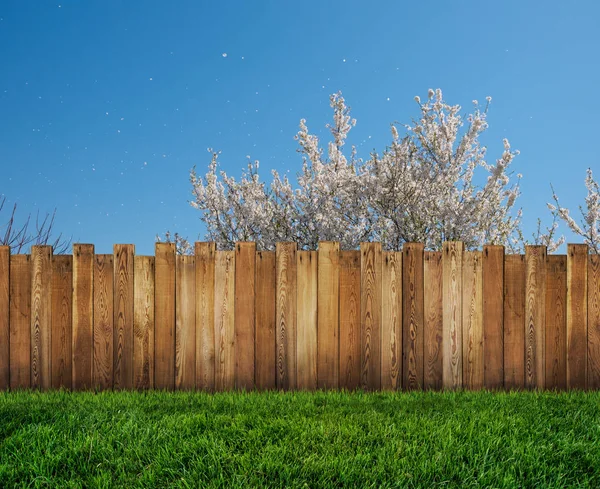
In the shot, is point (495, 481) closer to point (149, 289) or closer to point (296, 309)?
point (296, 309)

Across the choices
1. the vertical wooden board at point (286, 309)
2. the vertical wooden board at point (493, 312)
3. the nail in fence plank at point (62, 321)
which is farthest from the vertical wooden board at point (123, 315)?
the vertical wooden board at point (493, 312)

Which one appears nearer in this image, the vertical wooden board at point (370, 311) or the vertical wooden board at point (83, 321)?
the vertical wooden board at point (370, 311)

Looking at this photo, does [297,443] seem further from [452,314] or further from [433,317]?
[452,314]

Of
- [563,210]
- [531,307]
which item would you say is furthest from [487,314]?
[563,210]

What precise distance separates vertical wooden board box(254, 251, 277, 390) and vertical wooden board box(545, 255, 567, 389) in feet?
8.73

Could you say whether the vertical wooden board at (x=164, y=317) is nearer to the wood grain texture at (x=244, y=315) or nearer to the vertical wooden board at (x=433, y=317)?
the wood grain texture at (x=244, y=315)

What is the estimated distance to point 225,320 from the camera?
16.7 ft

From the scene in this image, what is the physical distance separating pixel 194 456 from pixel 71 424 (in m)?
1.11

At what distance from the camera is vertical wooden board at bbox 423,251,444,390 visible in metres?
5.15

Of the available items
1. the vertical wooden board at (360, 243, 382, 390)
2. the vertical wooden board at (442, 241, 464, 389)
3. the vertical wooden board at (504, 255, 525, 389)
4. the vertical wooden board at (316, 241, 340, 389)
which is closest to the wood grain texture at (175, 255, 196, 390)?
the vertical wooden board at (316, 241, 340, 389)

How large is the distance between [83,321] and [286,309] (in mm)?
1944

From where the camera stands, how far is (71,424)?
12.1 ft

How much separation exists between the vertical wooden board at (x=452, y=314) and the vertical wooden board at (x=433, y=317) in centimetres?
5

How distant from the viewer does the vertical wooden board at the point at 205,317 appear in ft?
16.7
